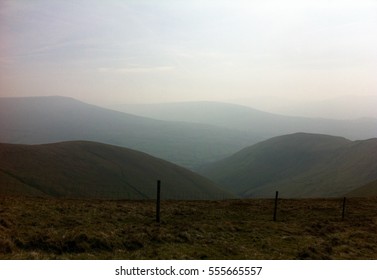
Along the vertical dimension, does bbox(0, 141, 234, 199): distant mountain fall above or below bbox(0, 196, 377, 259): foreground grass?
below

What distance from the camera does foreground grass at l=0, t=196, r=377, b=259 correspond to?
58.2 feet

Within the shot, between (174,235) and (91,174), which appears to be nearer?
(174,235)

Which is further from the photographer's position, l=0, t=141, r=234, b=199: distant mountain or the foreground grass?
l=0, t=141, r=234, b=199: distant mountain

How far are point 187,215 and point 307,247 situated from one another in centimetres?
1185

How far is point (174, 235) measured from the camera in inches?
862

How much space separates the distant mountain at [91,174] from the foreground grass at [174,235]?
76.4m

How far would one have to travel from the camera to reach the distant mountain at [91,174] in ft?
380

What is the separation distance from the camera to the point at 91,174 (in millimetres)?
147250

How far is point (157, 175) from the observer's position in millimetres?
174750

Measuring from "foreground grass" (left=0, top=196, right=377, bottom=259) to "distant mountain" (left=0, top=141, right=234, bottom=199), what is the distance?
76.4 metres

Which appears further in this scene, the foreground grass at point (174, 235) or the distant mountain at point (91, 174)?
the distant mountain at point (91, 174)

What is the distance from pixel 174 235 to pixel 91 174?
132m

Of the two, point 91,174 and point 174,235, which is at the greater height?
point 174,235

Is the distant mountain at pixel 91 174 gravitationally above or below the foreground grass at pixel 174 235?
below
